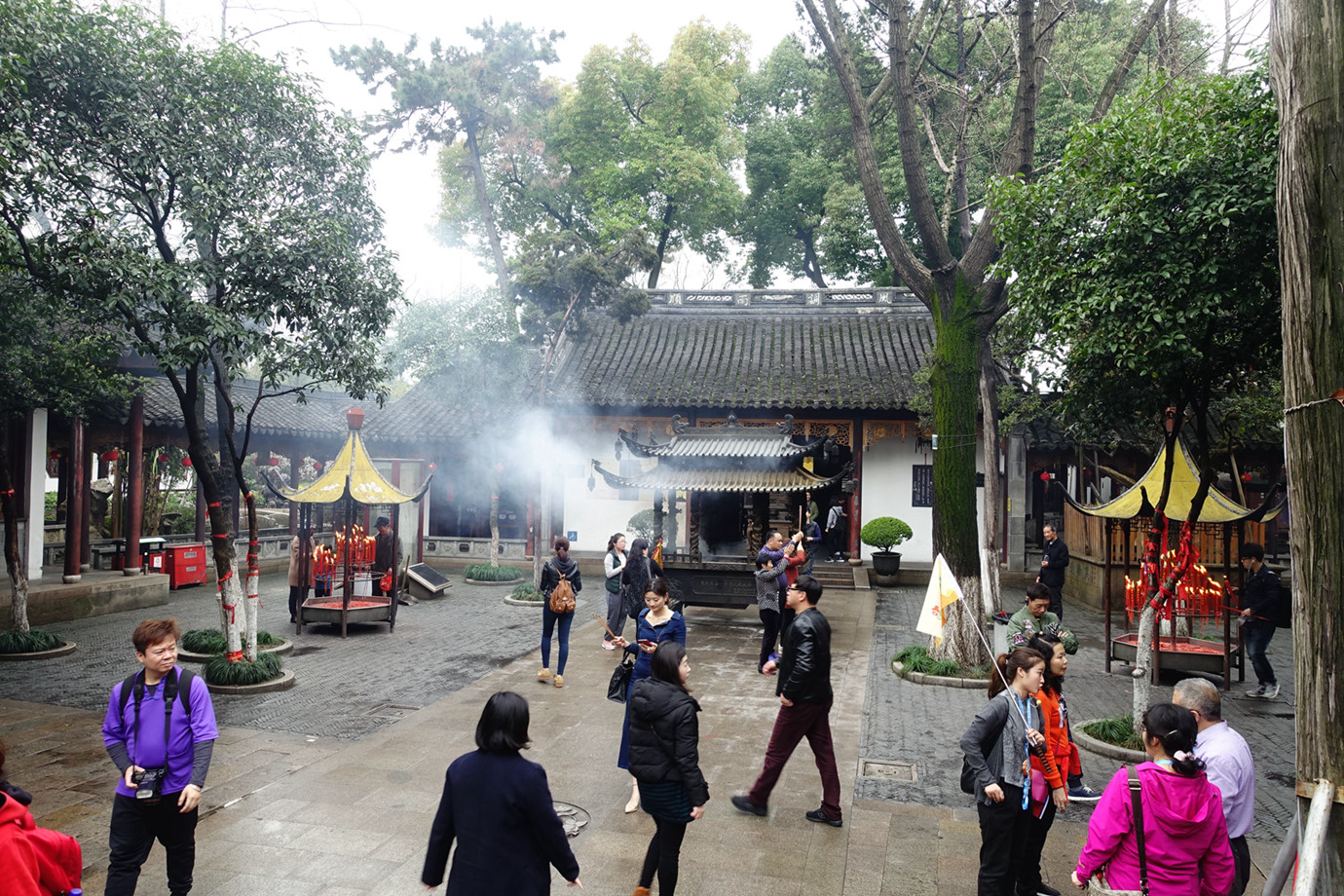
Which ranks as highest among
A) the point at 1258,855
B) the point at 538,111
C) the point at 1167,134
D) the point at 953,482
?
the point at 538,111

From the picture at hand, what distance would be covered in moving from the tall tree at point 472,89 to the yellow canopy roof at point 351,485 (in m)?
10.8

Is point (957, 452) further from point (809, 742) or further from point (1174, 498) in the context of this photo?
point (809, 742)

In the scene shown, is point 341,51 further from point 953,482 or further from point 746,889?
point 746,889

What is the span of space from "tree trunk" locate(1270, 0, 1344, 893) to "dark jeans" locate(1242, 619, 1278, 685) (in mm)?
6742

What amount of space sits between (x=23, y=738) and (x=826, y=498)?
50.8 feet

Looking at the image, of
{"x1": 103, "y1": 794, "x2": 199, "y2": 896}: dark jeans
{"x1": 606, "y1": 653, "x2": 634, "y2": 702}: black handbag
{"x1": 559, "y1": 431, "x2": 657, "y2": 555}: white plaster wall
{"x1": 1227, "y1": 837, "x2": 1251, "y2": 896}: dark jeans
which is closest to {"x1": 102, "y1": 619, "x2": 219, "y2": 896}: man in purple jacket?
{"x1": 103, "y1": 794, "x2": 199, "y2": 896}: dark jeans

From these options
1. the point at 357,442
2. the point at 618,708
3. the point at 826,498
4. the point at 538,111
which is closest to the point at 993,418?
the point at 826,498

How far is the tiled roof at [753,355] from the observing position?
62.5 ft

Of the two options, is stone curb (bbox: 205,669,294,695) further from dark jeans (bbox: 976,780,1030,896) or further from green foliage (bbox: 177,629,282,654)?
dark jeans (bbox: 976,780,1030,896)

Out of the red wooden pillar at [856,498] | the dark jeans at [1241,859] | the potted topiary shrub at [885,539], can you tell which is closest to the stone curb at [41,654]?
the dark jeans at [1241,859]

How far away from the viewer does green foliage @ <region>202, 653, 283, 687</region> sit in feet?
29.0

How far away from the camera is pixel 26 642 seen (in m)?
10.2

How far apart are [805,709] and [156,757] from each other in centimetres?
358

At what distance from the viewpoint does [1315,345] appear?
129 inches
